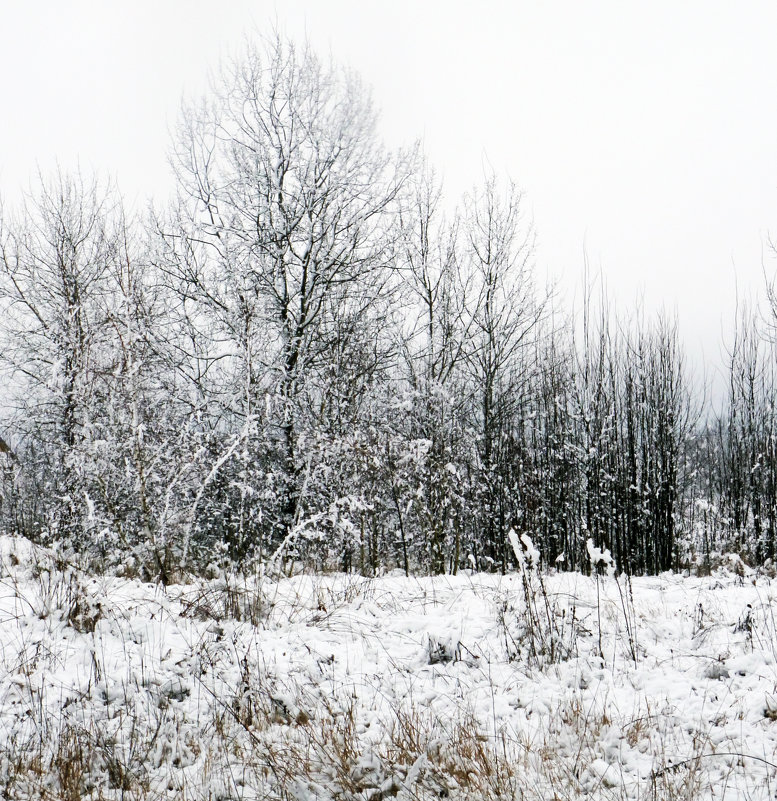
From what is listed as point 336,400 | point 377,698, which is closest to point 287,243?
point 336,400

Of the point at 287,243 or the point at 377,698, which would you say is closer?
the point at 377,698

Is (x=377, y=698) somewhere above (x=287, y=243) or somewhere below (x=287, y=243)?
below

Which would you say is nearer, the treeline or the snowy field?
the snowy field

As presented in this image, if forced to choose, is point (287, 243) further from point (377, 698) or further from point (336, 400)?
point (377, 698)

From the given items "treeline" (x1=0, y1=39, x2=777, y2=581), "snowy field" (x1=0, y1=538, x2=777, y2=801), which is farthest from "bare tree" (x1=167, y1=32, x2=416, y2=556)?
"snowy field" (x1=0, y1=538, x2=777, y2=801)

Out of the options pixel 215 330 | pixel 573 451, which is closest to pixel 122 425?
pixel 215 330

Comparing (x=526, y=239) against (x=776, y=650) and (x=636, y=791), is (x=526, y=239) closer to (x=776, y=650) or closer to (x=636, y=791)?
(x=776, y=650)

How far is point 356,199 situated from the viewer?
1091cm

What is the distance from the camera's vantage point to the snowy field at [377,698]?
7.54 ft

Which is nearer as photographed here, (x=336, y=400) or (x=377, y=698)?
(x=377, y=698)

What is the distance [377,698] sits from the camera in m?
2.96

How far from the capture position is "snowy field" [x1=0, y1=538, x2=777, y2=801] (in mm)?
2297

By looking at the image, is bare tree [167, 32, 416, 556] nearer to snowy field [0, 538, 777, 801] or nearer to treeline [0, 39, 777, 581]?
treeline [0, 39, 777, 581]

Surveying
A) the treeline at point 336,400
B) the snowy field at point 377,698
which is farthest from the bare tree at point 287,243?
the snowy field at point 377,698
